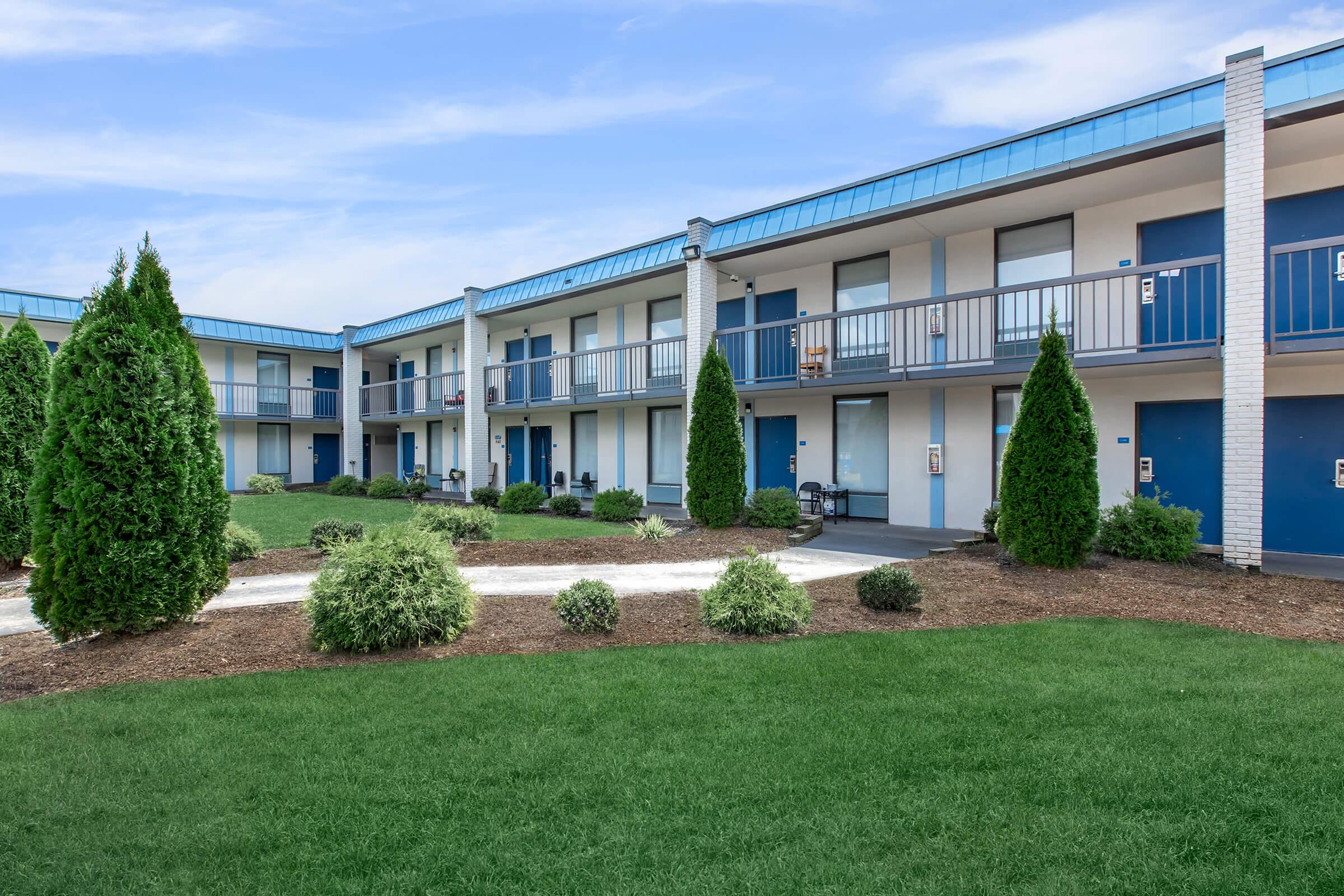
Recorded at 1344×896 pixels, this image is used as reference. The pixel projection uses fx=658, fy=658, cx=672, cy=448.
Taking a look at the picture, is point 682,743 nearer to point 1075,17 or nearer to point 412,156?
point 1075,17

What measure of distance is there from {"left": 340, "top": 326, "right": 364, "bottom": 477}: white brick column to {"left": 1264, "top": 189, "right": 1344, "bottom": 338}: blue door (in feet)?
90.2

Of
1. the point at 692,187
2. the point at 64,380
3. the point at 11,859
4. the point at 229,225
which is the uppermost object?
the point at 692,187

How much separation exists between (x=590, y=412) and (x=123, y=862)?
Answer: 18019 mm

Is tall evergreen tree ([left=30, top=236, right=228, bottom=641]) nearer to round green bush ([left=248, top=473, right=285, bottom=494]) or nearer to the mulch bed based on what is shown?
the mulch bed

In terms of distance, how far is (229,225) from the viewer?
42.5ft

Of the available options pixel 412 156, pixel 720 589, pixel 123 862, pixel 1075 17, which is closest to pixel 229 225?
pixel 412 156

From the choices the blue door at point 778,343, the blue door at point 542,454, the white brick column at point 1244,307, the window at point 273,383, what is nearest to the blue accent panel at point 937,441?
the blue door at point 778,343

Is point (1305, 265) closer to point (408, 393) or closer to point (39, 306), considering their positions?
point (408, 393)

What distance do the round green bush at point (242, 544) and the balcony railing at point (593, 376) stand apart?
8766 millimetres

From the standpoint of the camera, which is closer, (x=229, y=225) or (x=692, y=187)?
(x=229, y=225)

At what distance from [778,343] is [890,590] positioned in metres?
9.37

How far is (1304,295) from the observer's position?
9852 millimetres

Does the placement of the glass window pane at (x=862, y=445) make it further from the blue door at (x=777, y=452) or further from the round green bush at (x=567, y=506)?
the round green bush at (x=567, y=506)

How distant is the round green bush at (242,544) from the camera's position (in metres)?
10.1
